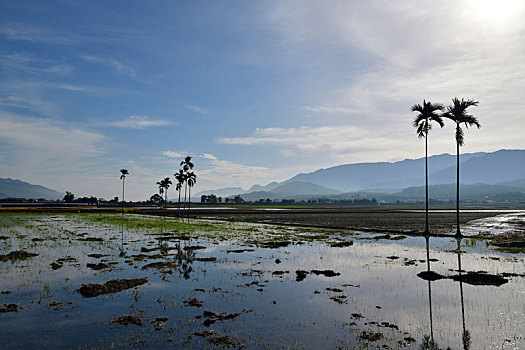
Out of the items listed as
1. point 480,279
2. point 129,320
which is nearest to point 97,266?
point 129,320

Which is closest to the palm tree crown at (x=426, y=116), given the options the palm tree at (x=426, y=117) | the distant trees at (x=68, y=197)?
the palm tree at (x=426, y=117)

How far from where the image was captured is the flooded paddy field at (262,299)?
10688mm

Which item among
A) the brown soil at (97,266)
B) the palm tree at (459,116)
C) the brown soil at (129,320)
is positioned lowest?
the brown soil at (97,266)

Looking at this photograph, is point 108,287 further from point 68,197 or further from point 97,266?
point 68,197

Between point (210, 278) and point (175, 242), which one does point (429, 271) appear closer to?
point (210, 278)

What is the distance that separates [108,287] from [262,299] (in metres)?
8.56

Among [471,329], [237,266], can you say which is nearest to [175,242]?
[237,266]

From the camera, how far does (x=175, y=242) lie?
110 ft

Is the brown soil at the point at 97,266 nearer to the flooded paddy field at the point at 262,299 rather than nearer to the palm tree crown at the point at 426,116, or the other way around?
the flooded paddy field at the point at 262,299

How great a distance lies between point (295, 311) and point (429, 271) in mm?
11835

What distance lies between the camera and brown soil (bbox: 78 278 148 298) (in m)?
15.6

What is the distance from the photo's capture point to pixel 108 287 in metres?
16.3

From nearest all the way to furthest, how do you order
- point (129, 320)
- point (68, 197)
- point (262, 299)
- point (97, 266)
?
point (129, 320) < point (262, 299) < point (97, 266) < point (68, 197)

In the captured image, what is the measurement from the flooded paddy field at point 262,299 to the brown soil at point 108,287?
0.18ft
